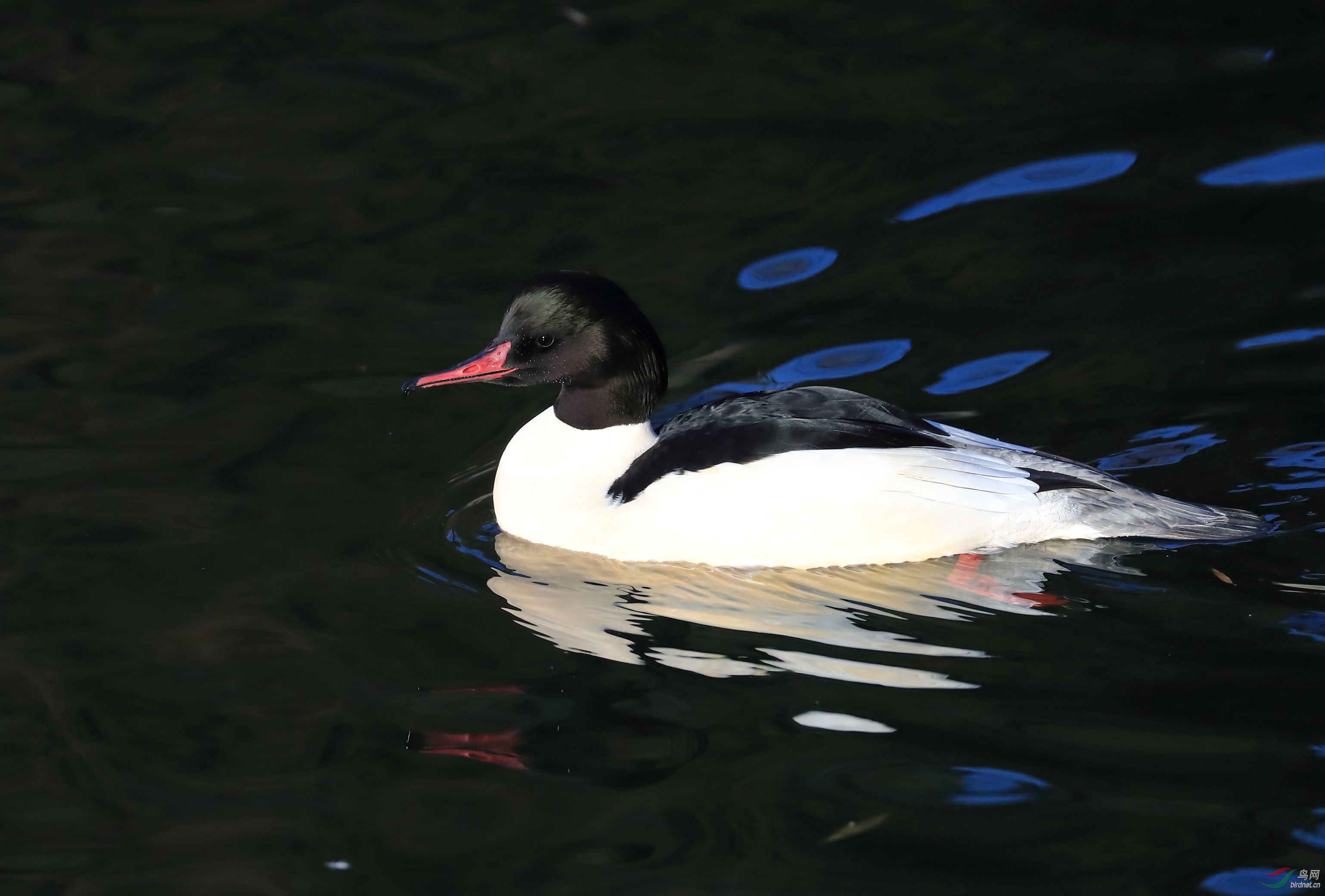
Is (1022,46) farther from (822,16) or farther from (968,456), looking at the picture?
(968,456)

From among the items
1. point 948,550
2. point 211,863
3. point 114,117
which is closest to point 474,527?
point 948,550

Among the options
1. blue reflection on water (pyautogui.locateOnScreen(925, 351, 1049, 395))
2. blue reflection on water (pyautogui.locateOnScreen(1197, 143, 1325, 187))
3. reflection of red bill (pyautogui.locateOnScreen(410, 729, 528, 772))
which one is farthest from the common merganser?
blue reflection on water (pyautogui.locateOnScreen(1197, 143, 1325, 187))

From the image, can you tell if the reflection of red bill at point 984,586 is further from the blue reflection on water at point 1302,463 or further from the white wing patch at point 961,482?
the blue reflection on water at point 1302,463

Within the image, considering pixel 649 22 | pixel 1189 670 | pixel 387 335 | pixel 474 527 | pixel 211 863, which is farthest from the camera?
pixel 649 22

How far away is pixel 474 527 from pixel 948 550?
1864 millimetres

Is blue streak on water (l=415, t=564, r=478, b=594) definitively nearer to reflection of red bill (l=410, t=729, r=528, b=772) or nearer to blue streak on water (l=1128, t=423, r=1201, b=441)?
reflection of red bill (l=410, t=729, r=528, b=772)

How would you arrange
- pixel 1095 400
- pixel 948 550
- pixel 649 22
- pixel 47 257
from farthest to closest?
pixel 649 22
pixel 47 257
pixel 1095 400
pixel 948 550

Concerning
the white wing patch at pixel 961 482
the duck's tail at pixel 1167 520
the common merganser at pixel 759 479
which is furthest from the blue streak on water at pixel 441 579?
the duck's tail at pixel 1167 520

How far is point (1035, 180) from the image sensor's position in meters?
8.73

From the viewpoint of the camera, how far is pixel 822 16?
10.5 m

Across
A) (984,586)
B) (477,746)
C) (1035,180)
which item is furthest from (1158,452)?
(477,746)

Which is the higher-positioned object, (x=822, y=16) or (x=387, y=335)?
(x=822, y=16)

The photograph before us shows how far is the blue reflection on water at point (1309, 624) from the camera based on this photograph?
4789 millimetres

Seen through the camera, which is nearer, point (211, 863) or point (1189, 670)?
point (211, 863)
